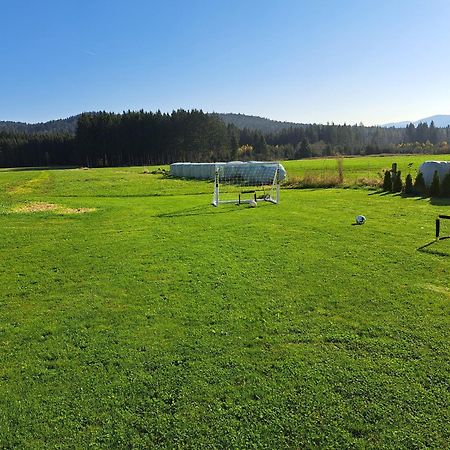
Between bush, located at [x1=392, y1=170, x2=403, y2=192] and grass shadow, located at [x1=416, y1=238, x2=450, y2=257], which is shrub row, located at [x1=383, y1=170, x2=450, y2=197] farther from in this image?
grass shadow, located at [x1=416, y1=238, x2=450, y2=257]

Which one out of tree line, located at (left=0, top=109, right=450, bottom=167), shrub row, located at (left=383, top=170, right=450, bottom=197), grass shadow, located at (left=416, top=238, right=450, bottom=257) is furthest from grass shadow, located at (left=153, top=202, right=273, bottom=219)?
tree line, located at (left=0, top=109, right=450, bottom=167)

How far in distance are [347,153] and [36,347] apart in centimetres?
11382

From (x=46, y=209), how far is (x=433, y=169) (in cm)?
2057

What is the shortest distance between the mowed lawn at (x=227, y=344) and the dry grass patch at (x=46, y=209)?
21.4 ft

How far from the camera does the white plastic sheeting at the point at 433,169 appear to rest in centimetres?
2064

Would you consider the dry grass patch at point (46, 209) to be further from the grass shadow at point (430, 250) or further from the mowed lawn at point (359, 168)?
the mowed lawn at point (359, 168)

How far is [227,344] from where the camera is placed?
16.5ft

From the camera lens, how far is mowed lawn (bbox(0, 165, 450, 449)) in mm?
3625

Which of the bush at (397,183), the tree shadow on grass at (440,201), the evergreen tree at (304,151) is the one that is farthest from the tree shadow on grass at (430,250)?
the evergreen tree at (304,151)

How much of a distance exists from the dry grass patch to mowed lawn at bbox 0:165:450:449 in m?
6.51

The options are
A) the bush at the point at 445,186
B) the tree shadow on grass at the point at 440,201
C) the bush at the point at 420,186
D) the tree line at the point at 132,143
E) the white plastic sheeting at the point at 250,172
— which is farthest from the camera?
the tree line at the point at 132,143

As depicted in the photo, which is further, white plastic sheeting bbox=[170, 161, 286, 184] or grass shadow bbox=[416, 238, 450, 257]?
white plastic sheeting bbox=[170, 161, 286, 184]

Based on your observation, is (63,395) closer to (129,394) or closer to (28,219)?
(129,394)

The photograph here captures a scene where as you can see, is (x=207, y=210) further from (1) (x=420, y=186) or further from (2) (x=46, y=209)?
(1) (x=420, y=186)
